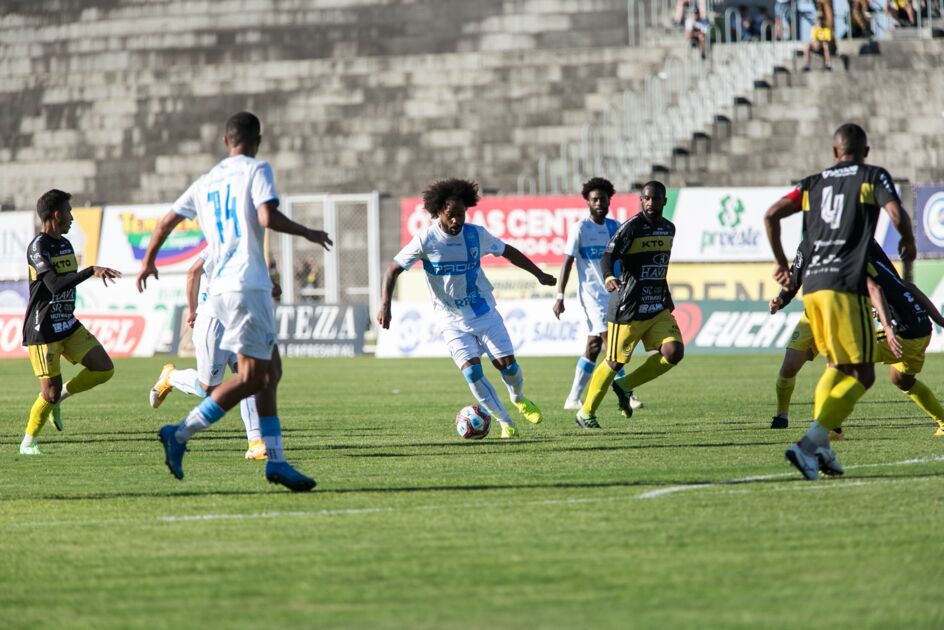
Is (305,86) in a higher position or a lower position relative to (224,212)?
higher

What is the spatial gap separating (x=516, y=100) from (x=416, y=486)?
1158 inches

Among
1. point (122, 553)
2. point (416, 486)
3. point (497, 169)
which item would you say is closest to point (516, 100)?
point (497, 169)

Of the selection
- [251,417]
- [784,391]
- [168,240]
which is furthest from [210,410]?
[168,240]

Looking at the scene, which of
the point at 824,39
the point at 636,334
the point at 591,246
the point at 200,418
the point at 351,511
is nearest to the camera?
the point at 351,511

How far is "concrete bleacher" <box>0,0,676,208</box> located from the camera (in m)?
38.2

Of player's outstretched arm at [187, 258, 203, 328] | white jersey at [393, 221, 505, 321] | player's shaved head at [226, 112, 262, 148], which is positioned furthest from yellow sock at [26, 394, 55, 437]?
player's shaved head at [226, 112, 262, 148]

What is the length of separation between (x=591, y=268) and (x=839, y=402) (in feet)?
26.0

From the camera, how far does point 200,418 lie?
30.6 feet

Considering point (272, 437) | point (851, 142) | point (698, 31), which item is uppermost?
point (698, 31)

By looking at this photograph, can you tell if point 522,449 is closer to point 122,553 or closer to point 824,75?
point 122,553

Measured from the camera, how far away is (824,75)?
117 ft

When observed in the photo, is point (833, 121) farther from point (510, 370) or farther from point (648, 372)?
point (510, 370)

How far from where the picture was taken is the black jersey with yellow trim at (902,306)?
11.8 meters

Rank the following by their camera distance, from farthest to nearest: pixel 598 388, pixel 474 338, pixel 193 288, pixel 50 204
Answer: pixel 598 388 → pixel 474 338 → pixel 193 288 → pixel 50 204
